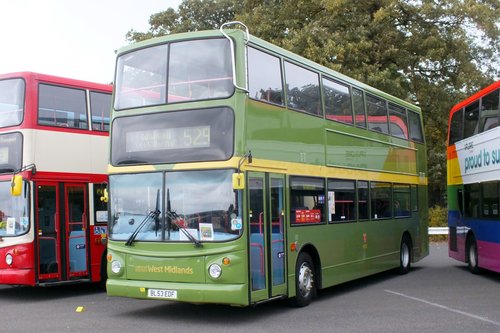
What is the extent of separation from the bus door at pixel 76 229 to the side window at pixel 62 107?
51.2 inches

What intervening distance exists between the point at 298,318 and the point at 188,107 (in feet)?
11.8

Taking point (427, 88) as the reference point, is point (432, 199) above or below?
below

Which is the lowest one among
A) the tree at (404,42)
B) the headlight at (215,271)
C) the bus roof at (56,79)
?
the headlight at (215,271)

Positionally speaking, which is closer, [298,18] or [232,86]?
[232,86]

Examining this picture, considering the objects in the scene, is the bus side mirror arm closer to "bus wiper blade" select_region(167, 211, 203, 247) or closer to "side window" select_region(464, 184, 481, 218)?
"bus wiper blade" select_region(167, 211, 203, 247)

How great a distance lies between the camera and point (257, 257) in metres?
9.38

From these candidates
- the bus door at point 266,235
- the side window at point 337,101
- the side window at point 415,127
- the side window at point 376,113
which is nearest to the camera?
the bus door at point 266,235

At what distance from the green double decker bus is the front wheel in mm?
5576

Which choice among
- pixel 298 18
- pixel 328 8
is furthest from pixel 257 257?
pixel 298 18

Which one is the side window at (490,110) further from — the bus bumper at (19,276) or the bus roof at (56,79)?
the bus bumper at (19,276)

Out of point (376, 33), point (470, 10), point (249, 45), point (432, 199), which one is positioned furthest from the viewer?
point (432, 199)

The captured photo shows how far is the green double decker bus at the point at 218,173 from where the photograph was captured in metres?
9.09

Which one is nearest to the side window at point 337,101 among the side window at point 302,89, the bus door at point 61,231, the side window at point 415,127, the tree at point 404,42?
the side window at point 302,89

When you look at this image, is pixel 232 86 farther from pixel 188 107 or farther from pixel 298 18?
pixel 298 18
